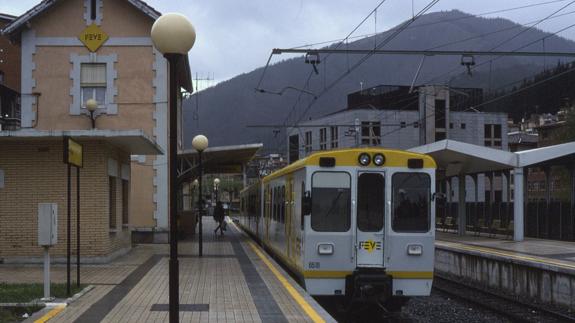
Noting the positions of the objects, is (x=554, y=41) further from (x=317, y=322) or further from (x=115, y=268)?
(x=317, y=322)

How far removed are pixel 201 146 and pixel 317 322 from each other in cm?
1067

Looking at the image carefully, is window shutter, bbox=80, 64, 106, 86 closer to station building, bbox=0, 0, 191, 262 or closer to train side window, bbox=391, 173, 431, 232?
station building, bbox=0, 0, 191, 262

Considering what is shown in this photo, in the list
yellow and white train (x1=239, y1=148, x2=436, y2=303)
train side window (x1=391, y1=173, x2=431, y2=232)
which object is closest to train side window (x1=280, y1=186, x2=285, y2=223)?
yellow and white train (x1=239, y1=148, x2=436, y2=303)

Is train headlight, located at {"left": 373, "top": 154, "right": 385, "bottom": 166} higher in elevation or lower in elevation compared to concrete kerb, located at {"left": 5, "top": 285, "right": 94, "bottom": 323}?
higher

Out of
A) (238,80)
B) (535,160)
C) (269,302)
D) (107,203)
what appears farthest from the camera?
(238,80)

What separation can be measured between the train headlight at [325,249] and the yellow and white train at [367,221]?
0.05 feet

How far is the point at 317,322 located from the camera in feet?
27.6

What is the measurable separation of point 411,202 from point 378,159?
0.89m

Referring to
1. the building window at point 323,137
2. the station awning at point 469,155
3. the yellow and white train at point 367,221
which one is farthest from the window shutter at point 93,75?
the building window at point 323,137

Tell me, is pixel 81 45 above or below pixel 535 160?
above

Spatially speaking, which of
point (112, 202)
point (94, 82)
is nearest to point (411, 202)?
point (112, 202)

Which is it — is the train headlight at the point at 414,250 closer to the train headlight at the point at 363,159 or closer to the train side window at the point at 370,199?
the train side window at the point at 370,199

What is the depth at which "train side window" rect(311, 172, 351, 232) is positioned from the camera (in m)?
11.2

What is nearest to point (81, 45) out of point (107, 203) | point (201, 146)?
point (201, 146)
